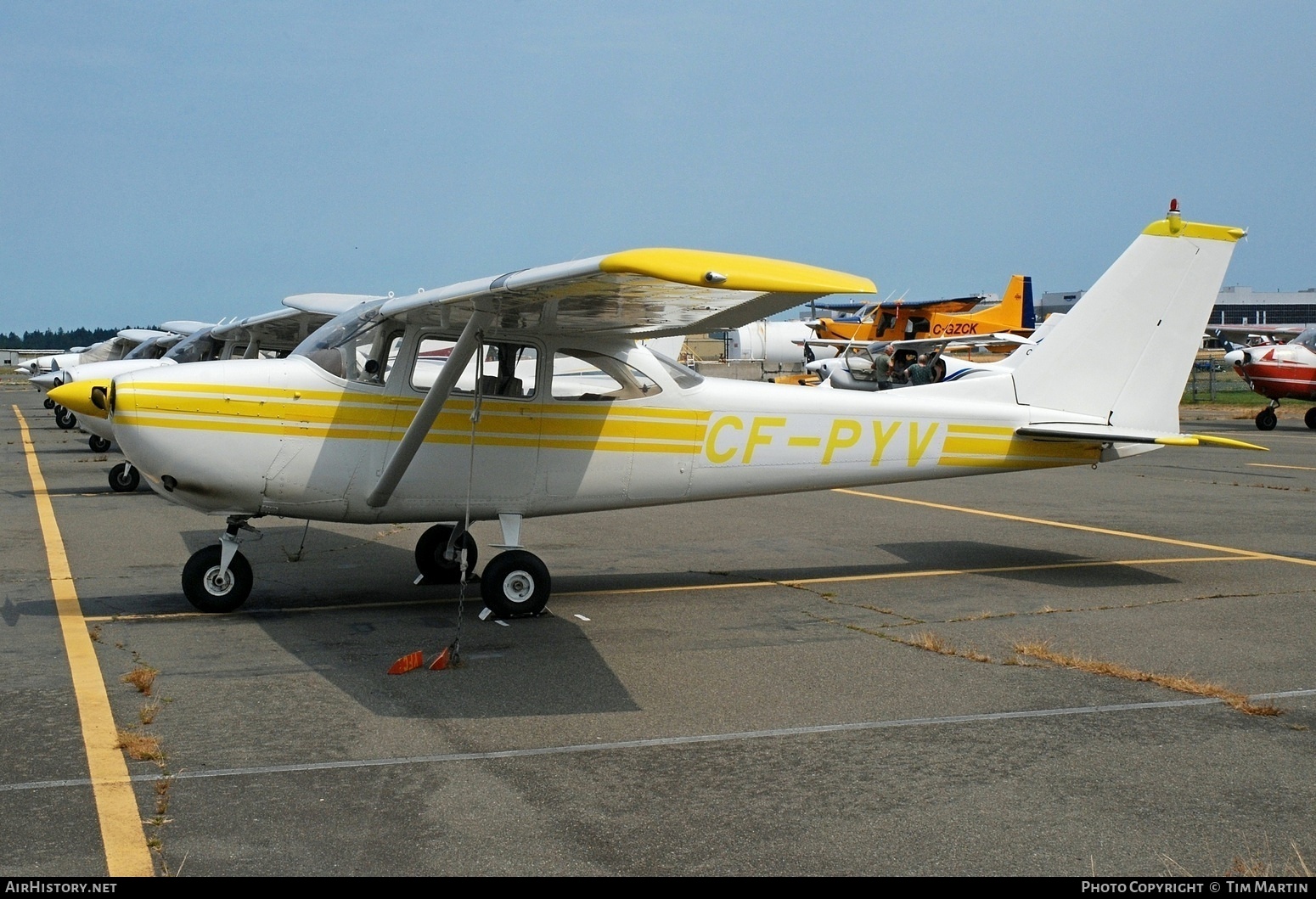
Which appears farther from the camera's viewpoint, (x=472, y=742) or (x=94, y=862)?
(x=472, y=742)

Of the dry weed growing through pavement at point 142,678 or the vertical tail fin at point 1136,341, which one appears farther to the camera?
the vertical tail fin at point 1136,341

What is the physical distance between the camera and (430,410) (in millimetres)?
7742

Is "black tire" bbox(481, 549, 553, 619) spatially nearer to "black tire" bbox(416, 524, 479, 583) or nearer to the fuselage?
the fuselage

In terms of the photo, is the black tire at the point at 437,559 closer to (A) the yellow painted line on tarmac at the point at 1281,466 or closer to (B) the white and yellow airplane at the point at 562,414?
(B) the white and yellow airplane at the point at 562,414

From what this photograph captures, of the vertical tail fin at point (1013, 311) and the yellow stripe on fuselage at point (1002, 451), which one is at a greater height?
the vertical tail fin at point (1013, 311)

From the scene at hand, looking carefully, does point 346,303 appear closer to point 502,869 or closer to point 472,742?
point 472,742

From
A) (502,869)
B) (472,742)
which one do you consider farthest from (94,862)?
(472,742)

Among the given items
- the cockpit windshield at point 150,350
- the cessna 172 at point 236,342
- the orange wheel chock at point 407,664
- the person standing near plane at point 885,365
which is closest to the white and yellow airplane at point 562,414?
the orange wheel chock at point 407,664

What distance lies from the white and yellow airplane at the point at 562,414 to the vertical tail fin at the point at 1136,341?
0.05ft

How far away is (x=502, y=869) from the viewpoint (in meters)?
3.81

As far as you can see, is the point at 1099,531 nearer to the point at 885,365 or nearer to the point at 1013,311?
the point at 885,365

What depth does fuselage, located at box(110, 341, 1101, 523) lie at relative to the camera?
25.4ft

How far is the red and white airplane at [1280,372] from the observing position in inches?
1074

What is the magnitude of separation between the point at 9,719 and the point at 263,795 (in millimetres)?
1813
